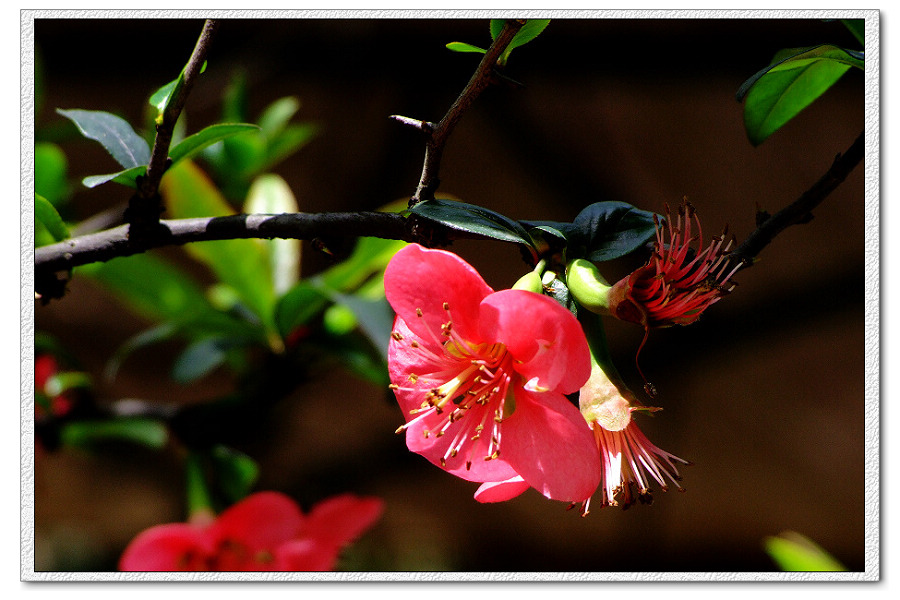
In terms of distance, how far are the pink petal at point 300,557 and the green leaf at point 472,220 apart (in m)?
0.45

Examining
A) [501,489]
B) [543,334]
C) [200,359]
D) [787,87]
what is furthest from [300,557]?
[787,87]

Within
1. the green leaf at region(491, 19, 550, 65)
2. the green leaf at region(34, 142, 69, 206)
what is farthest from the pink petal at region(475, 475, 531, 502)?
the green leaf at region(34, 142, 69, 206)

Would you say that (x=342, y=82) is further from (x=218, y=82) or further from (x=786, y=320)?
(x=786, y=320)

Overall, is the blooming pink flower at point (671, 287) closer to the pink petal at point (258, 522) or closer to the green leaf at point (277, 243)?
the pink petal at point (258, 522)

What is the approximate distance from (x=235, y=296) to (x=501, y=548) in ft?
3.01

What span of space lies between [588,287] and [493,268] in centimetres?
48

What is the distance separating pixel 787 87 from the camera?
58 centimetres

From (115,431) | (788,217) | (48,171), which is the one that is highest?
(48,171)

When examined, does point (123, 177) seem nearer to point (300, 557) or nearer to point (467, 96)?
point (467, 96)

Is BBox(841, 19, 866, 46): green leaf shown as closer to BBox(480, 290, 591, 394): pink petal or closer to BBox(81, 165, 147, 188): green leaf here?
BBox(480, 290, 591, 394): pink petal

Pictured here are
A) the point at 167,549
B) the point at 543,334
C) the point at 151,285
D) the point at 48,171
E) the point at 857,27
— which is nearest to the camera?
the point at 543,334

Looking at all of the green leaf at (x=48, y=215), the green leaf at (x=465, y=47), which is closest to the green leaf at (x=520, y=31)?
the green leaf at (x=465, y=47)

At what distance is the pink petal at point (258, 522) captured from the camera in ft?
2.39

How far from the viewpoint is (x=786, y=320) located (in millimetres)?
1345
